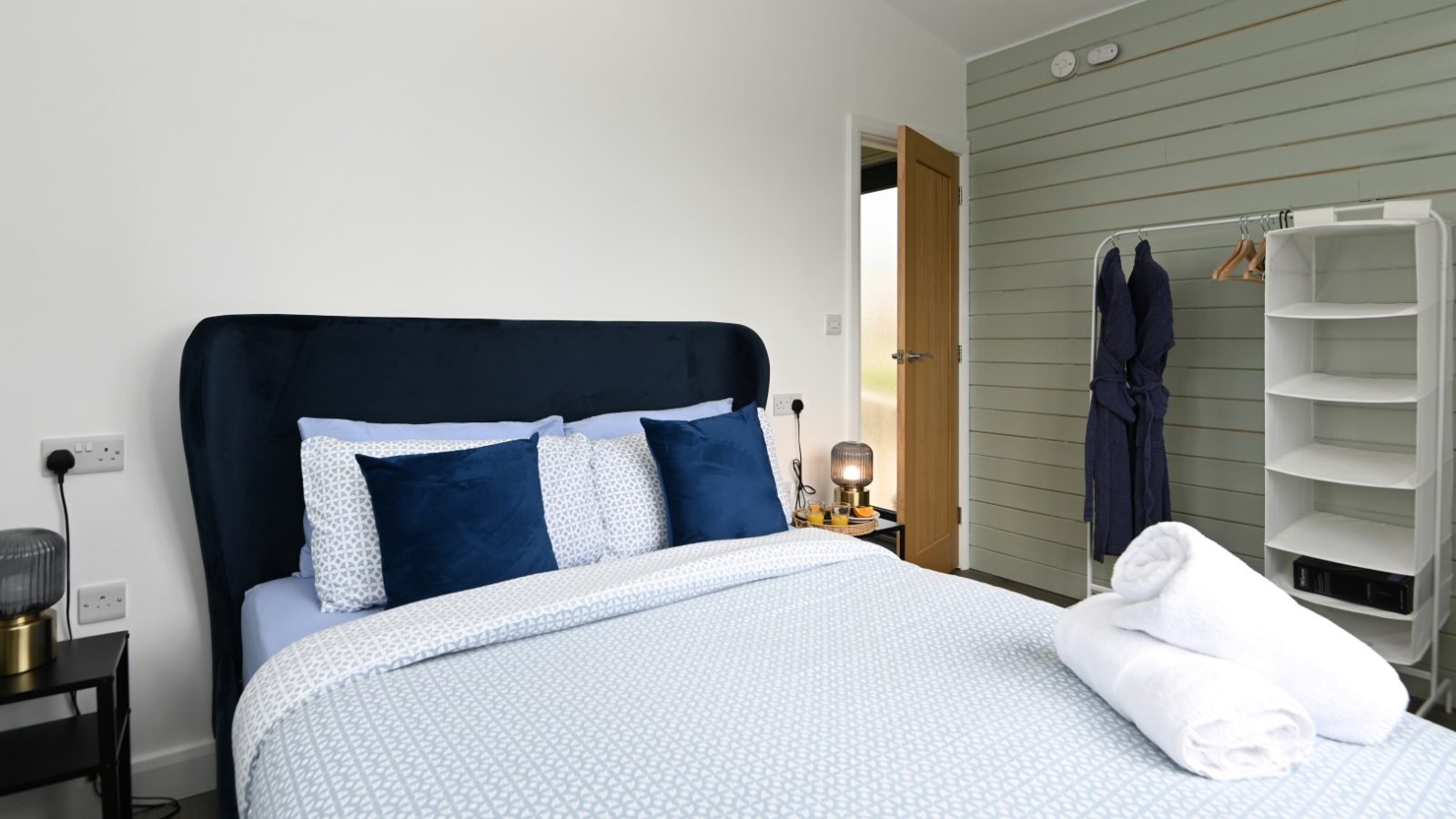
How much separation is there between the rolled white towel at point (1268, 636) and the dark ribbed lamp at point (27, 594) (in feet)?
6.89

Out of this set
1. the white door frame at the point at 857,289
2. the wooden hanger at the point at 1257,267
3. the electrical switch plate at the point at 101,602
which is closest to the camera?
the electrical switch plate at the point at 101,602

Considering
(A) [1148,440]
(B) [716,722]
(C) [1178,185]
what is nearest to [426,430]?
(B) [716,722]

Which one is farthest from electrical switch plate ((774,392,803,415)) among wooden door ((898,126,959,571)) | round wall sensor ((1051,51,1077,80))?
round wall sensor ((1051,51,1077,80))

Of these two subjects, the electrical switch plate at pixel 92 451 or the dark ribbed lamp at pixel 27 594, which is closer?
the dark ribbed lamp at pixel 27 594

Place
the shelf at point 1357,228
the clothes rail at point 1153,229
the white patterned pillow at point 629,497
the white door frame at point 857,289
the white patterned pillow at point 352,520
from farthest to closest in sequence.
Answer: the white door frame at point 857,289 → the clothes rail at point 1153,229 → the shelf at point 1357,228 → the white patterned pillow at point 629,497 → the white patterned pillow at point 352,520

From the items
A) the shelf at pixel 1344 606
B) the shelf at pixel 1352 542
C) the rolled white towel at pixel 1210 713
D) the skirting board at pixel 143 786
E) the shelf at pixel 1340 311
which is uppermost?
the shelf at pixel 1340 311

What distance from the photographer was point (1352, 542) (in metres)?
2.64

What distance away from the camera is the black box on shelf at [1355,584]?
245 centimetres

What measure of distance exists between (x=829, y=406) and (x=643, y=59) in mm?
1578

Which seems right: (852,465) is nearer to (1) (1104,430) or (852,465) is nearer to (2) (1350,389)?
(1) (1104,430)

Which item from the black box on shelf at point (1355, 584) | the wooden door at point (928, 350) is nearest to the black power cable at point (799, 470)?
the wooden door at point (928, 350)

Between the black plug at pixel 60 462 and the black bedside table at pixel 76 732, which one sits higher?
the black plug at pixel 60 462

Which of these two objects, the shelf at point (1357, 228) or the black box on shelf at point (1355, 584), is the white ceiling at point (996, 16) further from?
the black box on shelf at point (1355, 584)

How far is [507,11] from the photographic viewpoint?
2.49 meters
